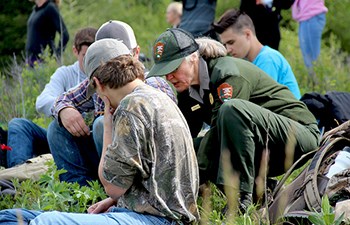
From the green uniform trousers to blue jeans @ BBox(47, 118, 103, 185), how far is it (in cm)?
99

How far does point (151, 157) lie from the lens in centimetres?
420

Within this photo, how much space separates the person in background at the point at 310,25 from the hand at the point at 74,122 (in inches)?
172

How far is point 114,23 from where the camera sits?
5.73 metres

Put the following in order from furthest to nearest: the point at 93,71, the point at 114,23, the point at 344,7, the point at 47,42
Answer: the point at 344,7
the point at 47,42
the point at 114,23
the point at 93,71

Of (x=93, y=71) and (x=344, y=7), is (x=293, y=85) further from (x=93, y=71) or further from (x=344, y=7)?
(x=344, y=7)

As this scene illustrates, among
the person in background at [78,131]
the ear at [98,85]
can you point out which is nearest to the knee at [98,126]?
the person in background at [78,131]

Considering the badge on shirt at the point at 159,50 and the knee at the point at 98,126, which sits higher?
the badge on shirt at the point at 159,50

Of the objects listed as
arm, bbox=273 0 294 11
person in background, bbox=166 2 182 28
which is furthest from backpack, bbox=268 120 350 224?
person in background, bbox=166 2 182 28

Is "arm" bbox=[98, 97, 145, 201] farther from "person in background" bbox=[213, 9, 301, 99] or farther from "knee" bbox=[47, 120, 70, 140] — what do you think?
"person in background" bbox=[213, 9, 301, 99]

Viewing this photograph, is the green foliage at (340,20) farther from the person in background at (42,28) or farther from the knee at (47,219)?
the knee at (47,219)

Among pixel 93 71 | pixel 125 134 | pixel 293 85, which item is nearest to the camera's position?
pixel 125 134

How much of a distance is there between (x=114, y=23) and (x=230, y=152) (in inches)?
52.3

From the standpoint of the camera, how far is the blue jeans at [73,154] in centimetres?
582

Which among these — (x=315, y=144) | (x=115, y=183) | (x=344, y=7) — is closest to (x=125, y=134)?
(x=115, y=183)
